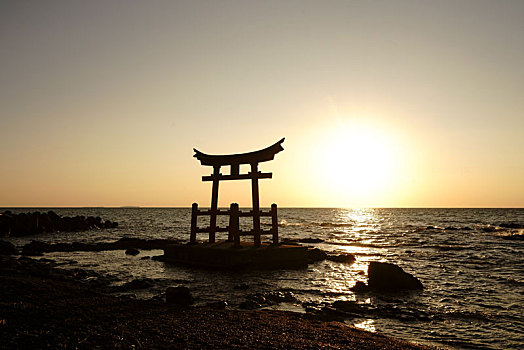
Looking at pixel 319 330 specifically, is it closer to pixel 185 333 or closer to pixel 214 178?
pixel 185 333

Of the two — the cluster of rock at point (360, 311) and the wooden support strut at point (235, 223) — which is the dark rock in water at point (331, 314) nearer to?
the cluster of rock at point (360, 311)

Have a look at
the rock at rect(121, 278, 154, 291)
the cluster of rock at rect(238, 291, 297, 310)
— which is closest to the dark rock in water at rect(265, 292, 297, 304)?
the cluster of rock at rect(238, 291, 297, 310)

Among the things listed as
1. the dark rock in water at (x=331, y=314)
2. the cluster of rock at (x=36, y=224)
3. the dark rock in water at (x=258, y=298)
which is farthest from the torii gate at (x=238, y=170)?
the cluster of rock at (x=36, y=224)

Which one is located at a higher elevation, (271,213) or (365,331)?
(271,213)

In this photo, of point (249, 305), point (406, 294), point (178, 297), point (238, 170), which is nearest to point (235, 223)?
point (238, 170)

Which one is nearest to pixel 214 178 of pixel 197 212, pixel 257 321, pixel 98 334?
pixel 197 212

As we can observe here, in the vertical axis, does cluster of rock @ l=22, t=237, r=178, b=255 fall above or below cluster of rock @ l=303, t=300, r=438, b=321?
below

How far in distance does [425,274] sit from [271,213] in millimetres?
8045

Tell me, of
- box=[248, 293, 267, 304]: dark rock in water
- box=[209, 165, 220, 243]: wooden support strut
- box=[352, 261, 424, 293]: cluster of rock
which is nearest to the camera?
box=[248, 293, 267, 304]: dark rock in water

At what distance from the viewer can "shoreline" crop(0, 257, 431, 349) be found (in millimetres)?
6477

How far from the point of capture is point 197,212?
1942 centimetres

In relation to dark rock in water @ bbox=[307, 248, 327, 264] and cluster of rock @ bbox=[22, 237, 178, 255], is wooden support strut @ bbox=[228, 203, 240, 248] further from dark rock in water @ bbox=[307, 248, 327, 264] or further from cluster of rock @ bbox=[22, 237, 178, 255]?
cluster of rock @ bbox=[22, 237, 178, 255]

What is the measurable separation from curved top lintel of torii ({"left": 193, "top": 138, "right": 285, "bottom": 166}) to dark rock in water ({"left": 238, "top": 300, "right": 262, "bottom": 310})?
8022 millimetres

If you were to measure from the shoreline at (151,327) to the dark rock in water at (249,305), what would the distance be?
74 centimetres
